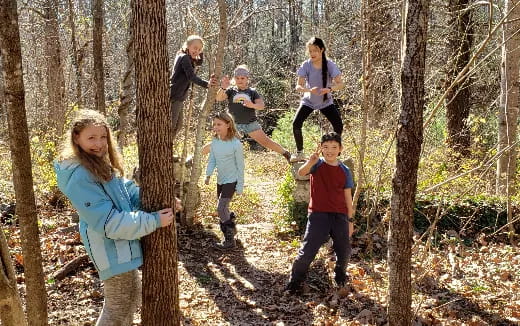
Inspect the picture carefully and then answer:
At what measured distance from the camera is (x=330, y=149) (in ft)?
15.5

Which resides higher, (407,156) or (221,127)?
(221,127)

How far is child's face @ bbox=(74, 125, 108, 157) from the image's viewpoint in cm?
303

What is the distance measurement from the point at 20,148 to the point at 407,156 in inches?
102

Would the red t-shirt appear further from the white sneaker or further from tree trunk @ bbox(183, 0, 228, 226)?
the white sneaker

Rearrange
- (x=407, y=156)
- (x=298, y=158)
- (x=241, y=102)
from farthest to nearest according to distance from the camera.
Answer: (x=298, y=158)
(x=241, y=102)
(x=407, y=156)

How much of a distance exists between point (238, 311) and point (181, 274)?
1117 mm

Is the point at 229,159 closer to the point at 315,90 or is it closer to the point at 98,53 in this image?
the point at 315,90

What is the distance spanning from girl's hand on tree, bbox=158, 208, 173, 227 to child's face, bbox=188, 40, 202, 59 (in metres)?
3.52

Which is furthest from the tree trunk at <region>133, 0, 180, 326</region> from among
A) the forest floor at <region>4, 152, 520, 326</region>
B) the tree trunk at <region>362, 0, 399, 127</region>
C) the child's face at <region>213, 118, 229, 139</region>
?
the tree trunk at <region>362, 0, 399, 127</region>

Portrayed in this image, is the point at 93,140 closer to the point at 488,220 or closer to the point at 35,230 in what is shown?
the point at 35,230

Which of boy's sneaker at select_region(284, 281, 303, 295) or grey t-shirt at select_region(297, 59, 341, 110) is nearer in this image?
boy's sneaker at select_region(284, 281, 303, 295)

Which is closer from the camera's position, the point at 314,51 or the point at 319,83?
the point at 314,51

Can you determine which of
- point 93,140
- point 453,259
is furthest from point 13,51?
point 453,259

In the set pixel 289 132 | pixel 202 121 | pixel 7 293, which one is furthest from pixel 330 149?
pixel 289 132
